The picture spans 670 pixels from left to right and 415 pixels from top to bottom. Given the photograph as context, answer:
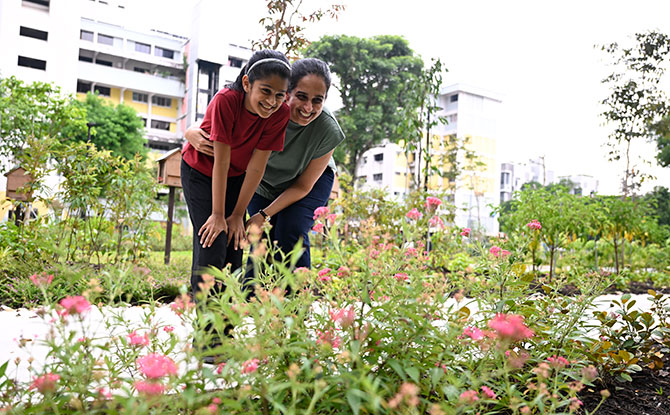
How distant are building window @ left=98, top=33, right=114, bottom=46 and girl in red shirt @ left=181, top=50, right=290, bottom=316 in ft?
100

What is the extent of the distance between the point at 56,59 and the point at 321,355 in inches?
979

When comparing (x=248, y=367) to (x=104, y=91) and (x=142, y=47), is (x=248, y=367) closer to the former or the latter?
(x=104, y=91)

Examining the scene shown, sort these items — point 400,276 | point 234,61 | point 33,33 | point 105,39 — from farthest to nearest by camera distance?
point 234,61 → point 105,39 → point 33,33 → point 400,276

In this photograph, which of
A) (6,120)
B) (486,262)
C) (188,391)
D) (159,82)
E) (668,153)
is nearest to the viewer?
(188,391)

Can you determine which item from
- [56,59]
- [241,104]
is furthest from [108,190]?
[56,59]

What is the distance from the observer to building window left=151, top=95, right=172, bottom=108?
29.3 metres

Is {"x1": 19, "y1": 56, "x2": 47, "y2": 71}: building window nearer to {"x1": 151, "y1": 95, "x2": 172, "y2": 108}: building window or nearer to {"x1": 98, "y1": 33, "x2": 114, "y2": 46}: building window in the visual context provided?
{"x1": 98, "y1": 33, "x2": 114, "y2": 46}: building window

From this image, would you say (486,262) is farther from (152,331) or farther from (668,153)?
(668,153)

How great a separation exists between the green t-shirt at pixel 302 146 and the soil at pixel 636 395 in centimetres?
131

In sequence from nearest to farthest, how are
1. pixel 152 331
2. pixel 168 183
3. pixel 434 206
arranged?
1. pixel 152 331
2. pixel 434 206
3. pixel 168 183

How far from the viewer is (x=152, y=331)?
1.13m

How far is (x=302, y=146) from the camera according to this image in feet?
6.77

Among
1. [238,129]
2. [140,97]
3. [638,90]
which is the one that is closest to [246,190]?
[238,129]

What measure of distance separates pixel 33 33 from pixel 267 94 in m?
24.8
